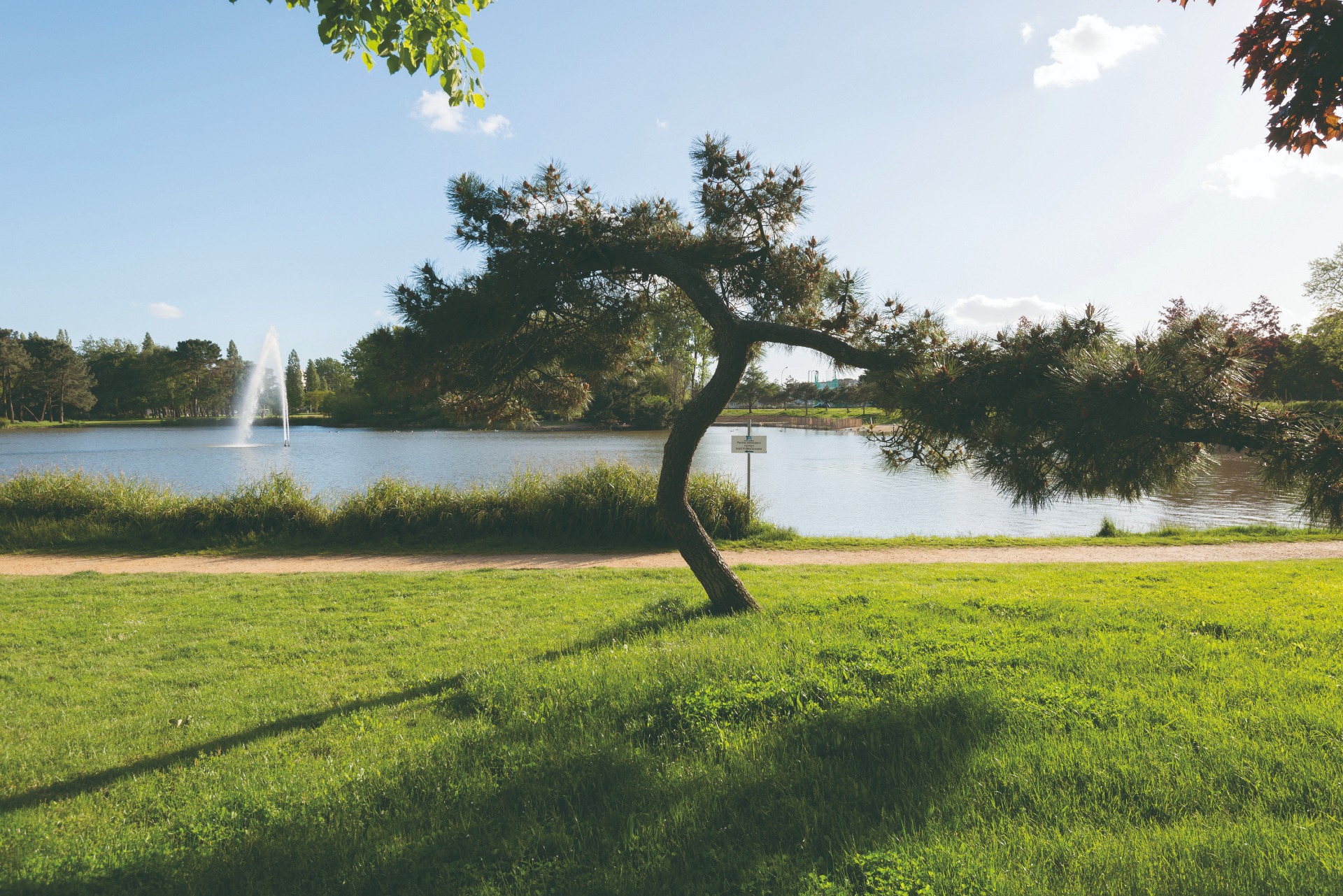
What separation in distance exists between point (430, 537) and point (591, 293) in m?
10.1

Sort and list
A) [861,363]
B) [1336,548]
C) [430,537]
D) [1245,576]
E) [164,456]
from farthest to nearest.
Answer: [164,456] → [430,537] → [1336,548] → [1245,576] → [861,363]

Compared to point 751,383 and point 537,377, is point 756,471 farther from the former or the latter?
point 537,377

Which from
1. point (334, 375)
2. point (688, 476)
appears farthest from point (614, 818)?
point (334, 375)

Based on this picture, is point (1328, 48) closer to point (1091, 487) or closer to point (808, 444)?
point (1091, 487)

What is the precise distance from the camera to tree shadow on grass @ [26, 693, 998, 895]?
8.22ft

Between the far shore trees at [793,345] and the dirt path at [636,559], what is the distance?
5725mm

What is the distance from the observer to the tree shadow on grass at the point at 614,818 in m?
2.51

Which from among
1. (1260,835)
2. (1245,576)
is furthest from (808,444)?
(1260,835)

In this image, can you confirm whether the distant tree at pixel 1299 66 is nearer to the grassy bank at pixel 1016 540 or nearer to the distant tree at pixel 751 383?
the distant tree at pixel 751 383

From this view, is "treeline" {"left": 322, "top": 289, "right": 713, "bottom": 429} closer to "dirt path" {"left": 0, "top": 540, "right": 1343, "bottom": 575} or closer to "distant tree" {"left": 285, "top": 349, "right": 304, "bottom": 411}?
"dirt path" {"left": 0, "top": 540, "right": 1343, "bottom": 575}

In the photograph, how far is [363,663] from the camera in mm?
5598

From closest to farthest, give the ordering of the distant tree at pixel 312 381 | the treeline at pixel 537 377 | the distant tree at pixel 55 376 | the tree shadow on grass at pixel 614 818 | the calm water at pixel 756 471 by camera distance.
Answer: the tree shadow on grass at pixel 614 818
the treeline at pixel 537 377
the calm water at pixel 756 471
the distant tree at pixel 55 376
the distant tree at pixel 312 381

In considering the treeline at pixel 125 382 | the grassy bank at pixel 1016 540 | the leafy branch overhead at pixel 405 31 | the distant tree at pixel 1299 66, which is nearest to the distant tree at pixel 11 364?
the treeline at pixel 125 382

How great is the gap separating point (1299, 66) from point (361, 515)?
14.4 meters
